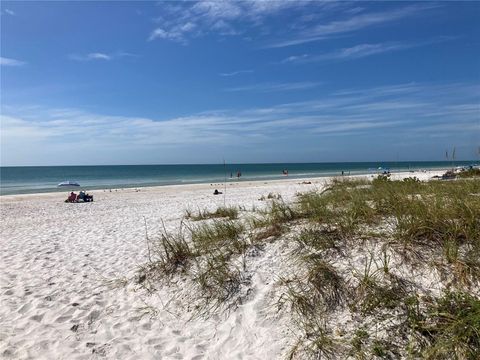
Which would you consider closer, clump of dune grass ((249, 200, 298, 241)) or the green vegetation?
the green vegetation

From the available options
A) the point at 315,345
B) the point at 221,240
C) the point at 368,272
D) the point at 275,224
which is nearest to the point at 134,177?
the point at 221,240

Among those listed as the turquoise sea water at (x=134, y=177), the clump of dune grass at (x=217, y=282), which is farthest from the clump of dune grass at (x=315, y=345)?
the turquoise sea water at (x=134, y=177)

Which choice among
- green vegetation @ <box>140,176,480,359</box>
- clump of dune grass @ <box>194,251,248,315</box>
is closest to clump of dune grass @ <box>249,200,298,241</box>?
green vegetation @ <box>140,176,480,359</box>

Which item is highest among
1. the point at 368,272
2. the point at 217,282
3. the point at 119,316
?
the point at 368,272

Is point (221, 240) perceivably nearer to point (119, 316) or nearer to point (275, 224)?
point (275, 224)

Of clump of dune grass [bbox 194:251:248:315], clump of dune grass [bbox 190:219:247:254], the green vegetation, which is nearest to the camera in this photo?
the green vegetation

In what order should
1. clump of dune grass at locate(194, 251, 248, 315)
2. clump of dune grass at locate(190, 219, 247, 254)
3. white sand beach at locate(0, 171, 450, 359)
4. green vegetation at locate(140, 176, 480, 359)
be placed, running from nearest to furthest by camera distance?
green vegetation at locate(140, 176, 480, 359)
white sand beach at locate(0, 171, 450, 359)
clump of dune grass at locate(194, 251, 248, 315)
clump of dune grass at locate(190, 219, 247, 254)

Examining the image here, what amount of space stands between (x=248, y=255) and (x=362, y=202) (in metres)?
2.22

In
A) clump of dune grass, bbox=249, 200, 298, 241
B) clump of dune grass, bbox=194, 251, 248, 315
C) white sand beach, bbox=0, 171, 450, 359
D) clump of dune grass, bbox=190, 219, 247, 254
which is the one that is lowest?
white sand beach, bbox=0, 171, 450, 359

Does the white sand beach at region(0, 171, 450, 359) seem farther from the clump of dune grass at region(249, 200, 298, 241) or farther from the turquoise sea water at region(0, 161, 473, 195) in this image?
the turquoise sea water at region(0, 161, 473, 195)

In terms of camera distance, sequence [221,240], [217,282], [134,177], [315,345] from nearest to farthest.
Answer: [315,345]
[217,282]
[221,240]
[134,177]

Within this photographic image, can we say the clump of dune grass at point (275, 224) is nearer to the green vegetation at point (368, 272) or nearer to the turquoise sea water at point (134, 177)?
the green vegetation at point (368, 272)

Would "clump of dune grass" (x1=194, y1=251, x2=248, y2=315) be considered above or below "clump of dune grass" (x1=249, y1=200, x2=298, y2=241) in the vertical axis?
below

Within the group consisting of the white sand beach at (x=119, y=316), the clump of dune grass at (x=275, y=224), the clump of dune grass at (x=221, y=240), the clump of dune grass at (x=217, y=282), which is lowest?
the white sand beach at (x=119, y=316)
